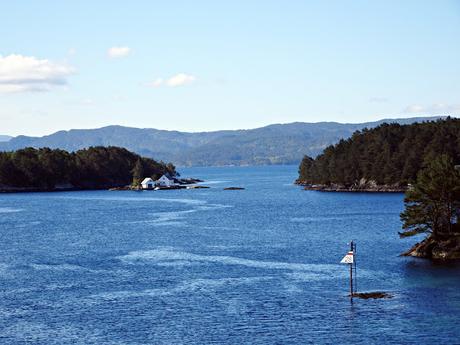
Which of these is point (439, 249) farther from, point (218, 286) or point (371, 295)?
point (218, 286)

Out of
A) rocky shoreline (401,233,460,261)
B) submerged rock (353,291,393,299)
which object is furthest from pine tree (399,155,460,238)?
submerged rock (353,291,393,299)

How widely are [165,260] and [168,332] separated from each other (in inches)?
1303

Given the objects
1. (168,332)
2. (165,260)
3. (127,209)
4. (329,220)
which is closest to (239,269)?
(165,260)

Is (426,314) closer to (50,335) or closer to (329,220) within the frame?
(50,335)

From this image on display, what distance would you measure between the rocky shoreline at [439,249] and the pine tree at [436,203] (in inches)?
36.2

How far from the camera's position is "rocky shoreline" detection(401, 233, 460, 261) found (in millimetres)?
80312

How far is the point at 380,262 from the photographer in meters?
81.8

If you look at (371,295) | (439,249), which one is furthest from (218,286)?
(439,249)

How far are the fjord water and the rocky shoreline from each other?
2.27 m

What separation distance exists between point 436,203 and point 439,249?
5.35 metres

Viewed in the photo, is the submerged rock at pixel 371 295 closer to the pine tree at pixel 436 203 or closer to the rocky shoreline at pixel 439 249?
the rocky shoreline at pixel 439 249

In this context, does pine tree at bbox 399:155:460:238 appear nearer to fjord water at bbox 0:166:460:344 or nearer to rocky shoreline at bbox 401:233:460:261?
rocky shoreline at bbox 401:233:460:261

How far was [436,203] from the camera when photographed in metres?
82.3

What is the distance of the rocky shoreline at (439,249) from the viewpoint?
263ft
